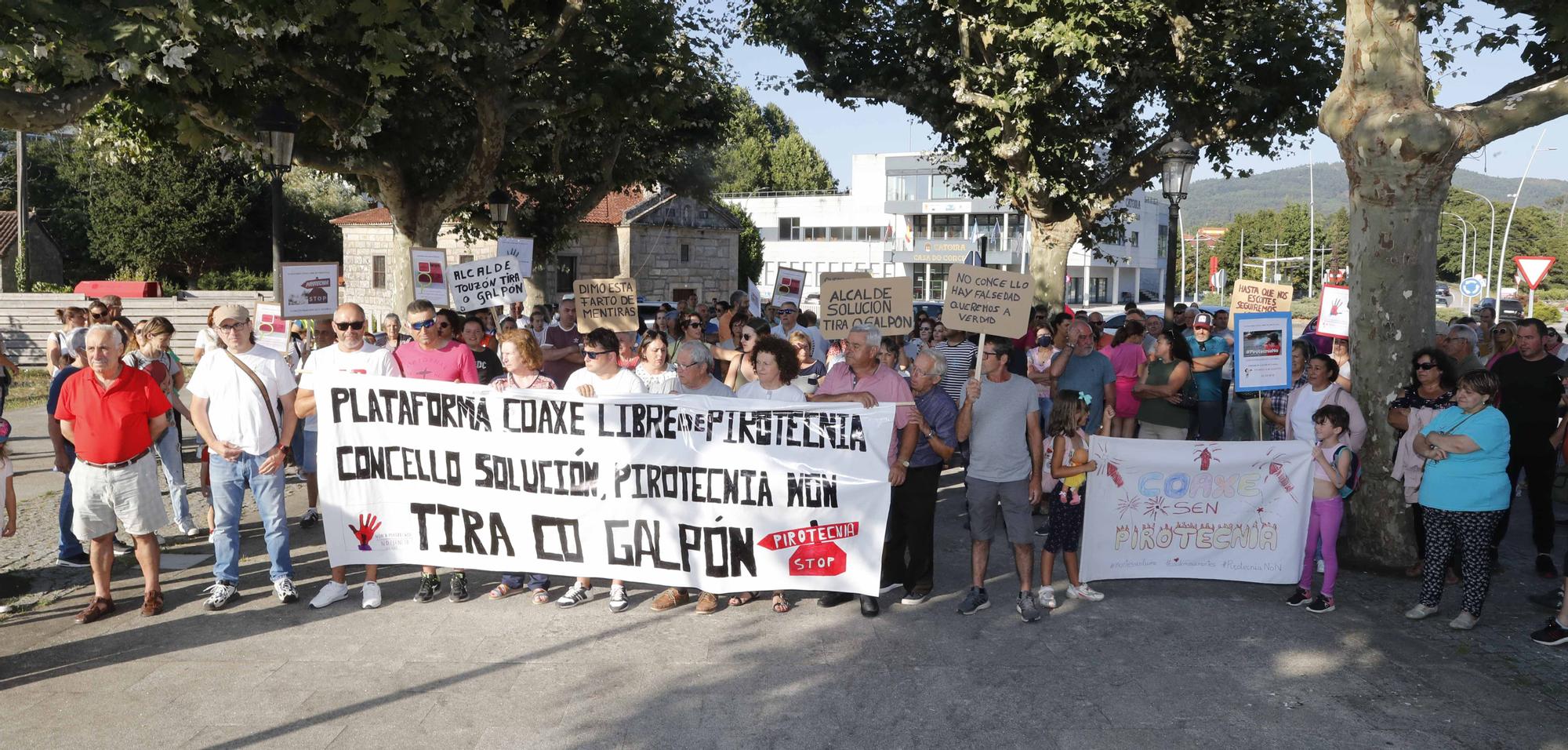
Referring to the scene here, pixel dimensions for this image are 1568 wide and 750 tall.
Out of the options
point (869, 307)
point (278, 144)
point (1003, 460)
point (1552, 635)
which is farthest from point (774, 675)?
point (278, 144)

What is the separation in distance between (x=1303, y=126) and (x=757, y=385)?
48.8 ft

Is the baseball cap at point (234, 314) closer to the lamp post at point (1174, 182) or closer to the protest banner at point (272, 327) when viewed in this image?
the protest banner at point (272, 327)

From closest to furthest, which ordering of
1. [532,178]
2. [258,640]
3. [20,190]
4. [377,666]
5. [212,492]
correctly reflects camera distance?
[377,666]
[258,640]
[212,492]
[532,178]
[20,190]

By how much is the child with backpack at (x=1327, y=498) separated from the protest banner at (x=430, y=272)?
29.5ft

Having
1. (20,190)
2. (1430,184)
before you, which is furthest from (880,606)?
(20,190)

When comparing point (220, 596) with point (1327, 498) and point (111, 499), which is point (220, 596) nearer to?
point (111, 499)

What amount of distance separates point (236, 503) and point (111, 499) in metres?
0.67

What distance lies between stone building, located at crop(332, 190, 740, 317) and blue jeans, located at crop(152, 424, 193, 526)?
35686mm

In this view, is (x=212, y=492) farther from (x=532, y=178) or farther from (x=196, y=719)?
(x=532, y=178)

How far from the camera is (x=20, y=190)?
110 ft

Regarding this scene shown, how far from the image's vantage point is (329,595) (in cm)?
697

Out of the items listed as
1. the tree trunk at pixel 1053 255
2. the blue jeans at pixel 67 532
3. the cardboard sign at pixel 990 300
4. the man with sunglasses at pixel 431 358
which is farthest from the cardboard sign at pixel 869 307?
the tree trunk at pixel 1053 255

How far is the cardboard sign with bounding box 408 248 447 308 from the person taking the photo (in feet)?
40.4

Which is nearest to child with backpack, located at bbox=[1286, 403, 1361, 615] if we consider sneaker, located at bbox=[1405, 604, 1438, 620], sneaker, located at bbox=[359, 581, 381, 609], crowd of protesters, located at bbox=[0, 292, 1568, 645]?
crowd of protesters, located at bbox=[0, 292, 1568, 645]
